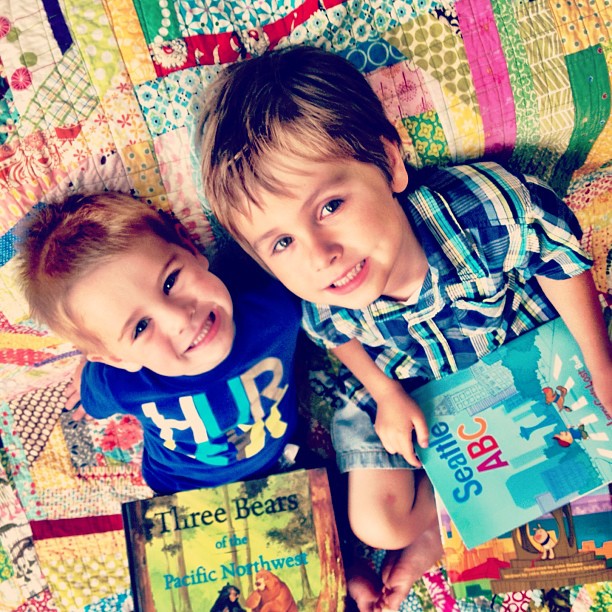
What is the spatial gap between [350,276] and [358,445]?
0.44 m

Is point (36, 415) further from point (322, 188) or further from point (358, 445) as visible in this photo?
point (322, 188)

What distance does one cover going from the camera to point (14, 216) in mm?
883

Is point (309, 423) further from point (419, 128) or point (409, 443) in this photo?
point (419, 128)

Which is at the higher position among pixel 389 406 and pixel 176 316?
pixel 176 316

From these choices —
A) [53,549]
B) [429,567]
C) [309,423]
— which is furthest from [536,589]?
[53,549]

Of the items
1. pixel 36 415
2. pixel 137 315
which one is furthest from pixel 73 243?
pixel 36 415

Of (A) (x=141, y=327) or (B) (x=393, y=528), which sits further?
(B) (x=393, y=528)

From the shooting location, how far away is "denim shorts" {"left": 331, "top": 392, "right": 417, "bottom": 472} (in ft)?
3.52

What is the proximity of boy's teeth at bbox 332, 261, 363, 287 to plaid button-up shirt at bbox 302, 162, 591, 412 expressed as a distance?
0.16 m

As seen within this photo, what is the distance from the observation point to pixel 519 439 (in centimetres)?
97

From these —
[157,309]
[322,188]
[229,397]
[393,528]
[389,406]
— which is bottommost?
[393,528]

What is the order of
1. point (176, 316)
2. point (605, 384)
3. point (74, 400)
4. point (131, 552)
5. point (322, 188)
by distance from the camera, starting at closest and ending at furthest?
point (322, 188)
point (176, 316)
point (605, 384)
point (131, 552)
point (74, 400)

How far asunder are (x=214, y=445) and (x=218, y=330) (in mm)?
276

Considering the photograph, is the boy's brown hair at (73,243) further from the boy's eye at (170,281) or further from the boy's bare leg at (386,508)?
the boy's bare leg at (386,508)
